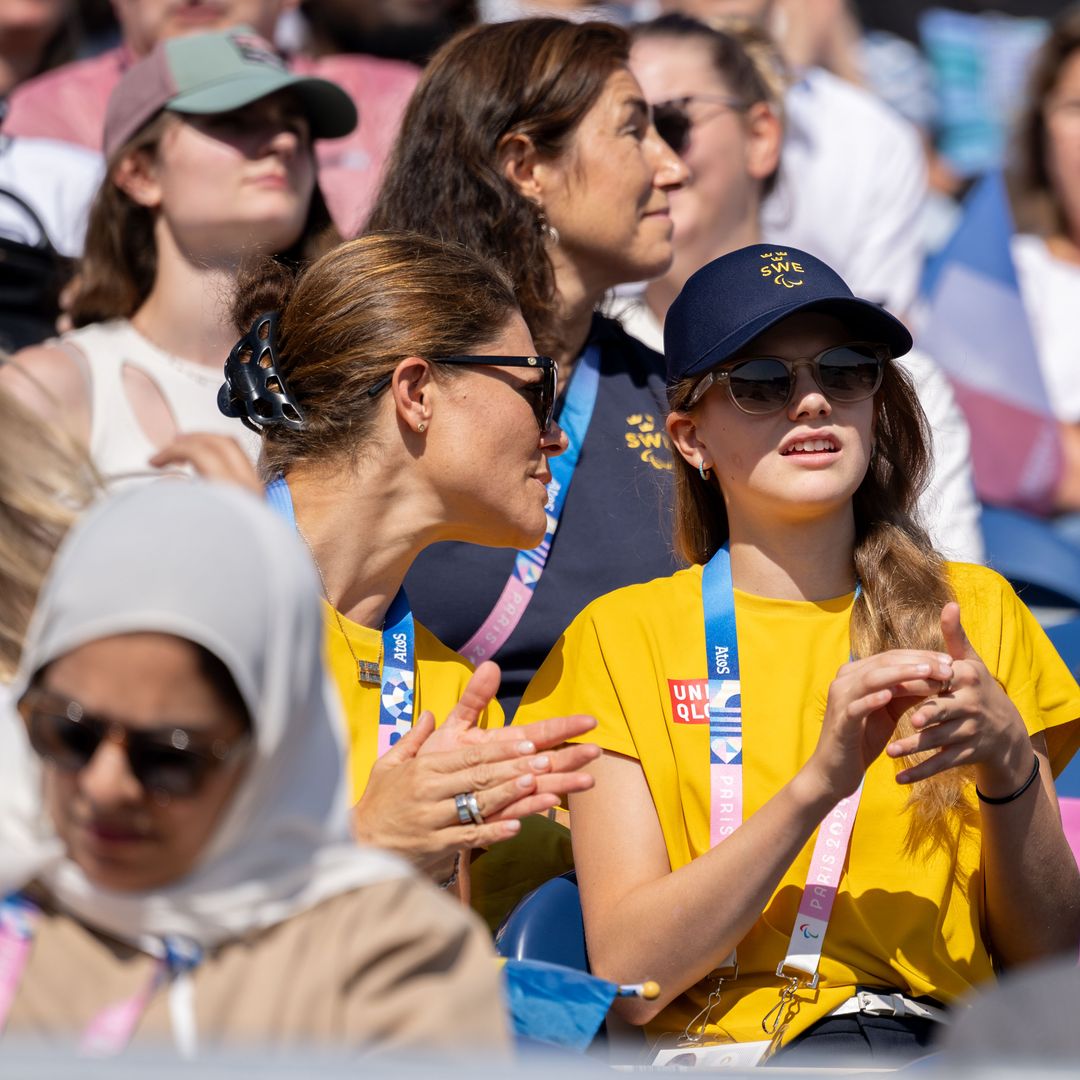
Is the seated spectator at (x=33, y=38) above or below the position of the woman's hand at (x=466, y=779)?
below

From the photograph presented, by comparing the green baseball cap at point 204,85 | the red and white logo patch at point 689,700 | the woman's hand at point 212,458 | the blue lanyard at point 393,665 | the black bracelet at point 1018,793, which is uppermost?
the woman's hand at point 212,458

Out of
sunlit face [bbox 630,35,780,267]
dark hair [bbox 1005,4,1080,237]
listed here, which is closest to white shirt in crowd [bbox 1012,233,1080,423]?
dark hair [bbox 1005,4,1080,237]

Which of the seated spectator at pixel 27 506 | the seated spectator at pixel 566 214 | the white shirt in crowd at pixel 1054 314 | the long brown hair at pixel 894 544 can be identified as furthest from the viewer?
the white shirt in crowd at pixel 1054 314

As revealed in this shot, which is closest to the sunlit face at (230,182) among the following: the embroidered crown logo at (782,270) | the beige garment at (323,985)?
the embroidered crown logo at (782,270)

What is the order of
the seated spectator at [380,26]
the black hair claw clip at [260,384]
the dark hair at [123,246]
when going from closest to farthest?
1. the black hair claw clip at [260,384]
2. the dark hair at [123,246]
3. the seated spectator at [380,26]

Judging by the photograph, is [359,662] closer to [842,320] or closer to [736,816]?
[736,816]

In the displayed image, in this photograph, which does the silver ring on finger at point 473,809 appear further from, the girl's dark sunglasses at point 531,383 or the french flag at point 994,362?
the french flag at point 994,362

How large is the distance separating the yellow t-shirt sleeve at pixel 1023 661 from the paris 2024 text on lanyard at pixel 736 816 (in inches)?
12.0

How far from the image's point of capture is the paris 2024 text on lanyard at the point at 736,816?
266 centimetres

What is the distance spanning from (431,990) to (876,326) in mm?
1560

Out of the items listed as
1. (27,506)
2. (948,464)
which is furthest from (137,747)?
(948,464)

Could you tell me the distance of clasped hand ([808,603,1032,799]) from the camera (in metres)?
2.43

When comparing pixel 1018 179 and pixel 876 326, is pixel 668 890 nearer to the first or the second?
pixel 876 326

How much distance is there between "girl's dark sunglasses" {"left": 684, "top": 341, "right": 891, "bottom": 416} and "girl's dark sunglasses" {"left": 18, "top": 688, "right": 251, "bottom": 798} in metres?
1.40
